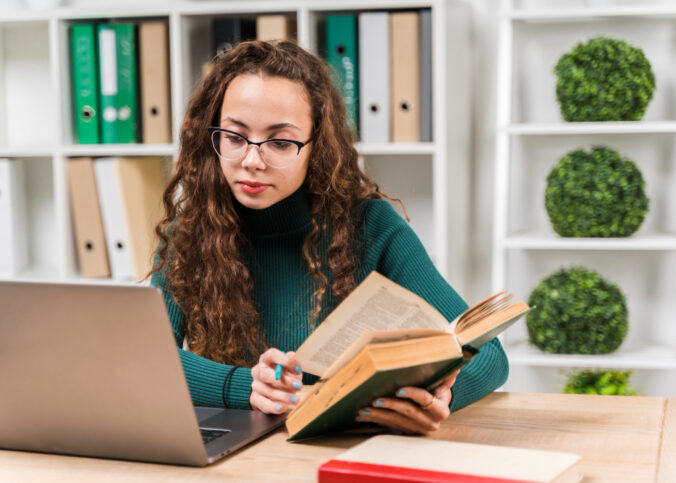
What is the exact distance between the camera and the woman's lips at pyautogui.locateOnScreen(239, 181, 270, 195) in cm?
140

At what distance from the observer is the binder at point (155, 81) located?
7.95 ft

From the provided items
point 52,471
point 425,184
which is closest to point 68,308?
point 52,471

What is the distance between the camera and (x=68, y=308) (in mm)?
884


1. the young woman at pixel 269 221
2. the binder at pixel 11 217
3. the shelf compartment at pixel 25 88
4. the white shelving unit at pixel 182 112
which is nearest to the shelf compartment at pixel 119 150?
the white shelving unit at pixel 182 112

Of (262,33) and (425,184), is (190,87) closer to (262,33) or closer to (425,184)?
(262,33)

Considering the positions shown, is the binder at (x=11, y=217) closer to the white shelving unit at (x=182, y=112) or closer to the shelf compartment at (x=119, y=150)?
the white shelving unit at (x=182, y=112)

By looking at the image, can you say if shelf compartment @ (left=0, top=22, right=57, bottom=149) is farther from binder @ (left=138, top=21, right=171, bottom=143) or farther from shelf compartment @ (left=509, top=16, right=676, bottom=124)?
shelf compartment @ (left=509, top=16, right=676, bottom=124)

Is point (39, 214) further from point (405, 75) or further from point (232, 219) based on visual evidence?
point (232, 219)

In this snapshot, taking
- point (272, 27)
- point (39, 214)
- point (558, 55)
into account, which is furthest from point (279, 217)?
point (39, 214)

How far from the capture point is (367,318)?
1017 millimetres

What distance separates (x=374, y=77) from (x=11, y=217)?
47.4 inches

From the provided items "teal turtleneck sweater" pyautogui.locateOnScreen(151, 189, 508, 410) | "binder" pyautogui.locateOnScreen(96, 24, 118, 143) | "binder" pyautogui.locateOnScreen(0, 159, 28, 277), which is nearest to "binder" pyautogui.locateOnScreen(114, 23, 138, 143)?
"binder" pyautogui.locateOnScreen(96, 24, 118, 143)

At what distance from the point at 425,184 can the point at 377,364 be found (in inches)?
67.3

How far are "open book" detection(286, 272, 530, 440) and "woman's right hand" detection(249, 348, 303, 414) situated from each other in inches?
2.2
